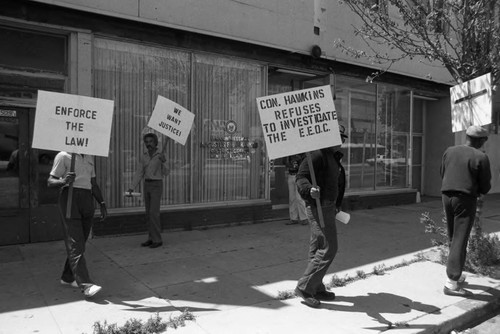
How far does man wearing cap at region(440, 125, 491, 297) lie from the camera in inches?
195

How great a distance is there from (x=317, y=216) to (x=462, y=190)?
1.82 m

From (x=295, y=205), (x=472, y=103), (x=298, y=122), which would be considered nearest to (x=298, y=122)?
(x=298, y=122)

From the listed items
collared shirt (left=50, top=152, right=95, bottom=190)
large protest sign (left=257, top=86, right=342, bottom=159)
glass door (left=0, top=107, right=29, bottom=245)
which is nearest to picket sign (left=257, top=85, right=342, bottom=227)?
large protest sign (left=257, top=86, right=342, bottom=159)

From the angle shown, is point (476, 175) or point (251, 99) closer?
point (476, 175)

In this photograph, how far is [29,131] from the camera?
22.5 ft

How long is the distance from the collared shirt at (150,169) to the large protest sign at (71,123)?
6.71 feet

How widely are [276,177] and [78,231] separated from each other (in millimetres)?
6330

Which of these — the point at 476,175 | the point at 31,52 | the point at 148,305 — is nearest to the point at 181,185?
the point at 31,52

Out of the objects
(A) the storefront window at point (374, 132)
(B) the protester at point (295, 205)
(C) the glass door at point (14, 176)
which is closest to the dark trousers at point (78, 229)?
(C) the glass door at point (14, 176)

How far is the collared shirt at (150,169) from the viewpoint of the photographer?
22.5ft

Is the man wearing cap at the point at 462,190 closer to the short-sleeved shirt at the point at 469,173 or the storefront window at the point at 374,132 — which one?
the short-sleeved shirt at the point at 469,173

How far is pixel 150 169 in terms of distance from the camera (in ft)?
22.5

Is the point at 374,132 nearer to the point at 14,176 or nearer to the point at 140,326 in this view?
the point at 14,176

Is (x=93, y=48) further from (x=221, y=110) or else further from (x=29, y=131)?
(x=221, y=110)
